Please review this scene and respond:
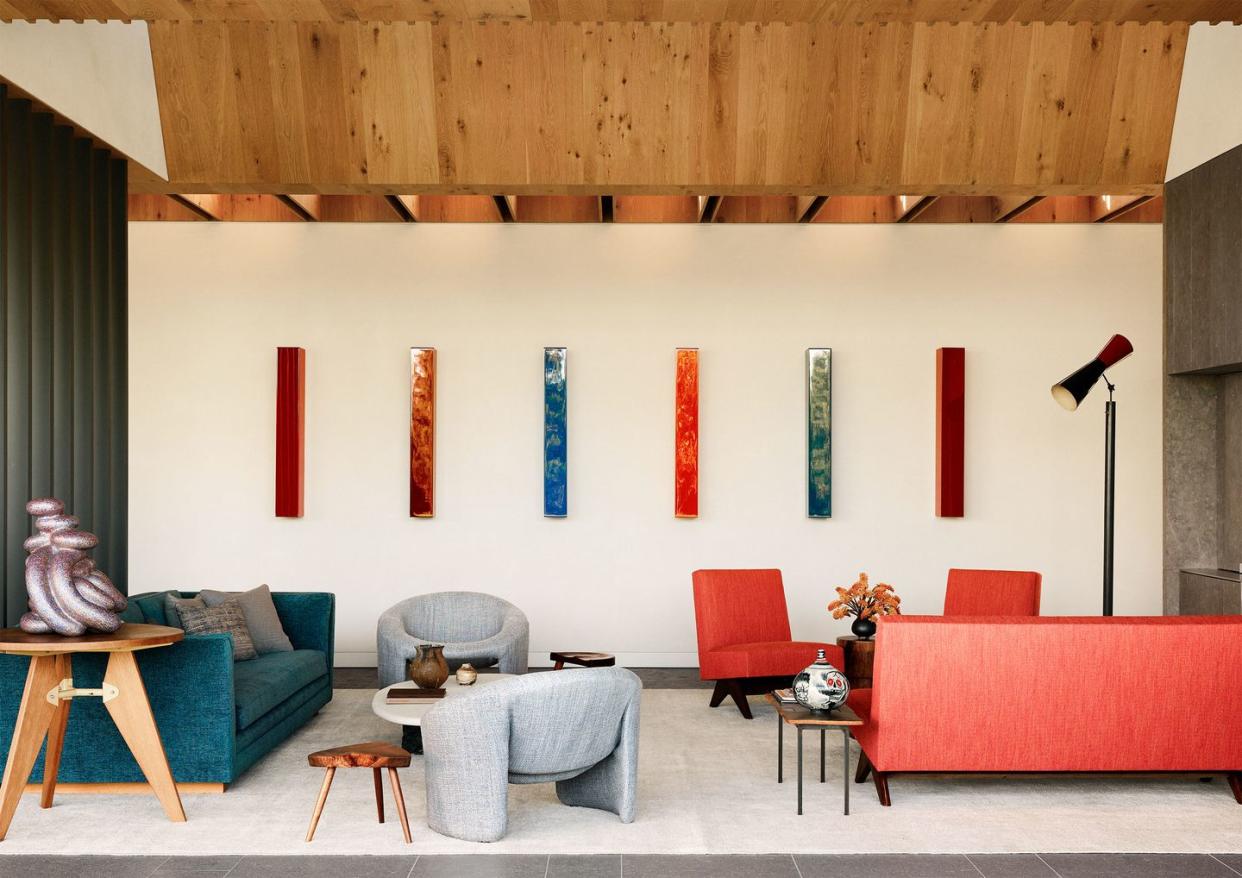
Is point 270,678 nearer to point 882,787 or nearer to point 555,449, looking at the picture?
point 882,787

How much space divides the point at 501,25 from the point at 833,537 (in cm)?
432

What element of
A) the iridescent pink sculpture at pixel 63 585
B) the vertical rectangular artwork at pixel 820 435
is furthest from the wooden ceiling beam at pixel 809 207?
the iridescent pink sculpture at pixel 63 585

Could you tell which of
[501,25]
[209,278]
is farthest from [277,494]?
[501,25]

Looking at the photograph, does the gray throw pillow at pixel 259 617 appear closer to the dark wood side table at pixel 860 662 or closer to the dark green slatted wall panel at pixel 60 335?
the dark green slatted wall panel at pixel 60 335

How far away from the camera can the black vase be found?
6531 millimetres

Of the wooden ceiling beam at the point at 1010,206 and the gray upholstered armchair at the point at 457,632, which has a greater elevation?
the wooden ceiling beam at the point at 1010,206

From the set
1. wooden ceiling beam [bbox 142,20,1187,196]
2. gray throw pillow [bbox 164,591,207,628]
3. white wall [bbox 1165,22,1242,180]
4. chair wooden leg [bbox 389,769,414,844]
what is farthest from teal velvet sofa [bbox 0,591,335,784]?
white wall [bbox 1165,22,1242,180]

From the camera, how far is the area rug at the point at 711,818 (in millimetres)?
4125

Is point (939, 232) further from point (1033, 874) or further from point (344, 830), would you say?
Answer: point (344, 830)

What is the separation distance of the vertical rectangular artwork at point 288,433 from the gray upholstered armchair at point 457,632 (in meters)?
1.71

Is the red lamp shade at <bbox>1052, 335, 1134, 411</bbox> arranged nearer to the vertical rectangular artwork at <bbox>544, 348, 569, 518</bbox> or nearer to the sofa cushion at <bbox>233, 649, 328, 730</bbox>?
the vertical rectangular artwork at <bbox>544, 348, 569, 518</bbox>

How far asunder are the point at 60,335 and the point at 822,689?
13.4 ft

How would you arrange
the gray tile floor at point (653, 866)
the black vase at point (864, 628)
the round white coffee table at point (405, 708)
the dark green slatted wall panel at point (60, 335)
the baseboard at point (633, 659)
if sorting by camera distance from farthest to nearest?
the baseboard at point (633, 659), the black vase at point (864, 628), the dark green slatted wall panel at point (60, 335), the round white coffee table at point (405, 708), the gray tile floor at point (653, 866)

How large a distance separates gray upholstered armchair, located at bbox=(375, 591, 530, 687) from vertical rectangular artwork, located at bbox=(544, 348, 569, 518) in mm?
1244
